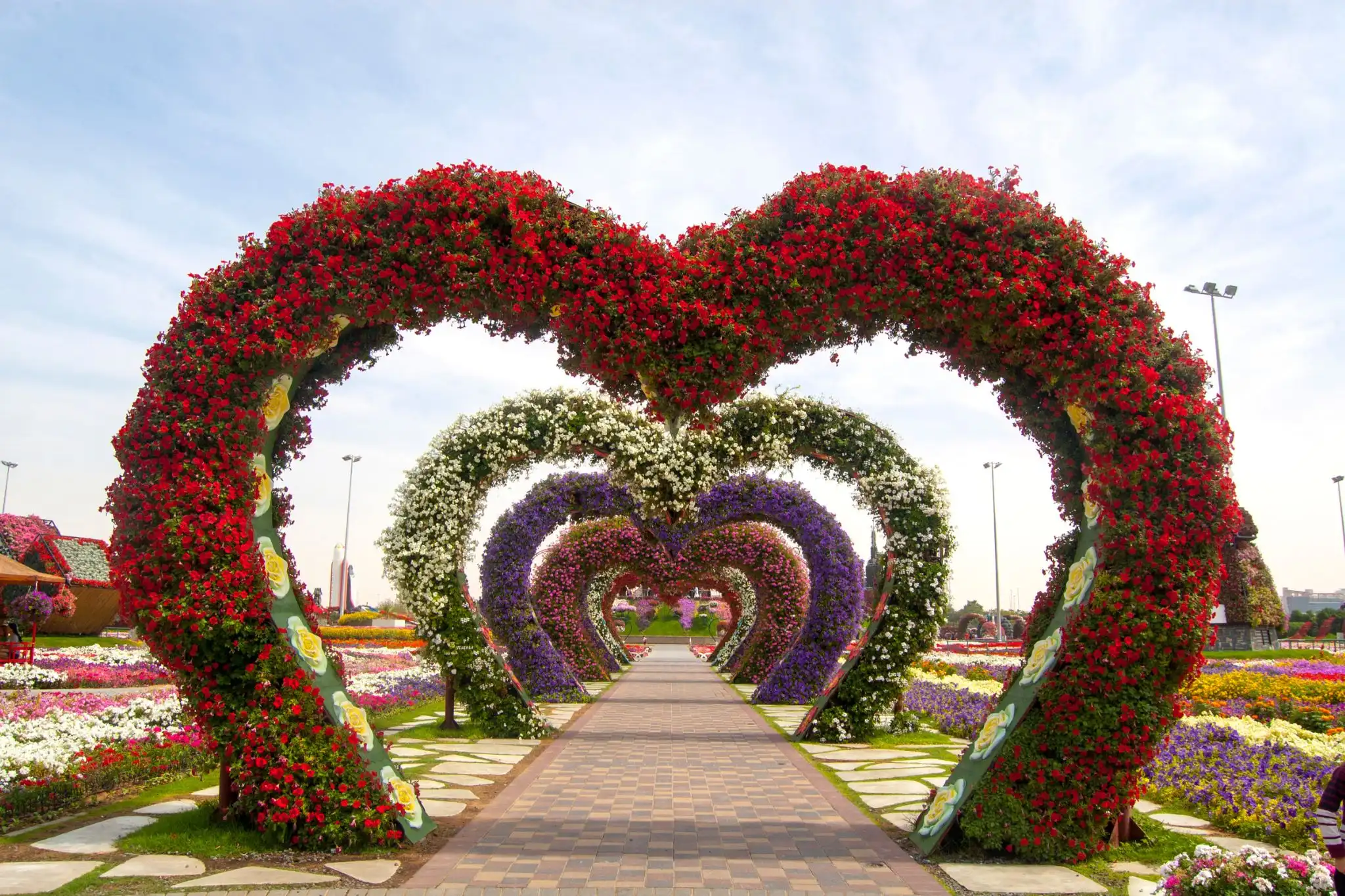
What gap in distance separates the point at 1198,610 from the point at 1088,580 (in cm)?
57

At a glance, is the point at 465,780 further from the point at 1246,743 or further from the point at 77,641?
the point at 77,641

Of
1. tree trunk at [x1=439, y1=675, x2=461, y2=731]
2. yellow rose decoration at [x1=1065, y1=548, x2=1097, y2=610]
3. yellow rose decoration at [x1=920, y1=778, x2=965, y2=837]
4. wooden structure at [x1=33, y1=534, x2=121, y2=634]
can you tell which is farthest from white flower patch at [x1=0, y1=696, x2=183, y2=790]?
wooden structure at [x1=33, y1=534, x2=121, y2=634]

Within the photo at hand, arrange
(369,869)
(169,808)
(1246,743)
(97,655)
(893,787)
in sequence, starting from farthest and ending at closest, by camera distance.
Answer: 1. (97,655)
2. (1246,743)
3. (893,787)
4. (169,808)
5. (369,869)

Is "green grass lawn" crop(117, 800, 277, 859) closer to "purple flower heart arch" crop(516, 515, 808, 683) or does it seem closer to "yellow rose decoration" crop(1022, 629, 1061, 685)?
"yellow rose decoration" crop(1022, 629, 1061, 685)

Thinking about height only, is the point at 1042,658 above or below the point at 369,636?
above

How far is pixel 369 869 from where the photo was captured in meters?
5.12

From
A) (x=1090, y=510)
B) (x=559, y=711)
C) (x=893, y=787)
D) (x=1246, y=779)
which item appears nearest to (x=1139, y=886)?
(x=1090, y=510)

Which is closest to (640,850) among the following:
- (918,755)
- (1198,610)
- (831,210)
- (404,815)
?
(404,815)

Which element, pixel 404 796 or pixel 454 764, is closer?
pixel 404 796

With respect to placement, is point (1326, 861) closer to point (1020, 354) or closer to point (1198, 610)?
point (1198, 610)

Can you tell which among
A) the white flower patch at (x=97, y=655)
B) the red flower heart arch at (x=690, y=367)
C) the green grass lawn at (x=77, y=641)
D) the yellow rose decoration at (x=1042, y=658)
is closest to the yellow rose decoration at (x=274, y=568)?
the red flower heart arch at (x=690, y=367)

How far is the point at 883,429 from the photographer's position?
36.4ft

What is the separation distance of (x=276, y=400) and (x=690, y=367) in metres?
2.47

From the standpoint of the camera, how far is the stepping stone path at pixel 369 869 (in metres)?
4.95
